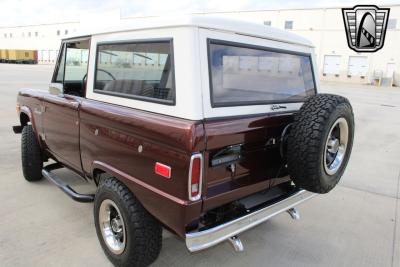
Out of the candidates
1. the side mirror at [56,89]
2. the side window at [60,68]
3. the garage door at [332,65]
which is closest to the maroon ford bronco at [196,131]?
the side mirror at [56,89]

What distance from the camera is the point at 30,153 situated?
13.9 ft

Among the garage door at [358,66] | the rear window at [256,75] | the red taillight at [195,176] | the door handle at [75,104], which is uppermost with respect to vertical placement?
the garage door at [358,66]

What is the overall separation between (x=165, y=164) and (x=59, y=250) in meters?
1.49

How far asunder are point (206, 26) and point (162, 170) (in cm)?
99

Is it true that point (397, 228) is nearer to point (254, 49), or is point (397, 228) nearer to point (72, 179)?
point (254, 49)

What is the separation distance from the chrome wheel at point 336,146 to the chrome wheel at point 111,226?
172 centimetres

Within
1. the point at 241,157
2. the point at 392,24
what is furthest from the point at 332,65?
the point at 241,157

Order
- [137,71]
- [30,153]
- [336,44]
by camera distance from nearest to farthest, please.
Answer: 1. [137,71]
2. [30,153]
3. [336,44]

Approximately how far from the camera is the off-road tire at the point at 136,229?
2496mm

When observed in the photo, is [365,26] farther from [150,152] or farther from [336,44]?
[150,152]

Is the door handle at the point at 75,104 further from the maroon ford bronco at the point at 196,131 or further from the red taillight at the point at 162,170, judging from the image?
the red taillight at the point at 162,170

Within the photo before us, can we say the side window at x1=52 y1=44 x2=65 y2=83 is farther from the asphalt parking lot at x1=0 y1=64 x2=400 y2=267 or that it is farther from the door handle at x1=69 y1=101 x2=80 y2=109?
the asphalt parking lot at x1=0 y1=64 x2=400 y2=267

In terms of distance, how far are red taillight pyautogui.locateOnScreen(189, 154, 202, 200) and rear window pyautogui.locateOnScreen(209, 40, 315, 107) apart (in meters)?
0.42

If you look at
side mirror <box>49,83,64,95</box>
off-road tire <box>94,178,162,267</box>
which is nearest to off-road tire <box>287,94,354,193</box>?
off-road tire <box>94,178,162,267</box>
